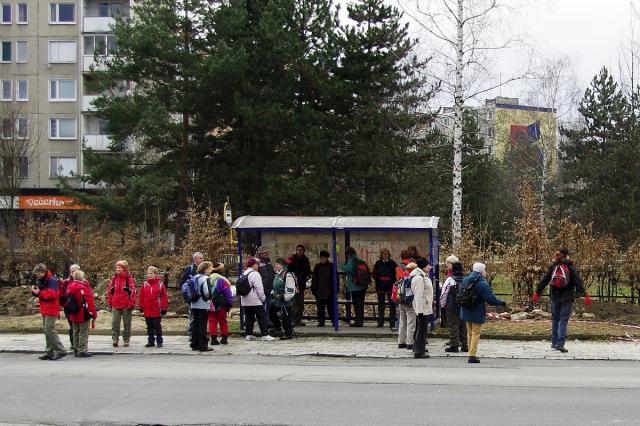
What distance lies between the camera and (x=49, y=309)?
13984mm

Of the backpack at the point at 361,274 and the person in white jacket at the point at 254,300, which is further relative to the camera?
the backpack at the point at 361,274

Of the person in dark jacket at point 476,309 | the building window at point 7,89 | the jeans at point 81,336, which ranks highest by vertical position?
the building window at point 7,89

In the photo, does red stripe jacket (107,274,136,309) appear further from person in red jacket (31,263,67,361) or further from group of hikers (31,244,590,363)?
person in red jacket (31,263,67,361)

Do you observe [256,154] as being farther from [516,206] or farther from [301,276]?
[516,206]

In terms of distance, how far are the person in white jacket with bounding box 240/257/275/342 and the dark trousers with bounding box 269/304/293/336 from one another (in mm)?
416

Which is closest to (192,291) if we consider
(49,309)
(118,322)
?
(118,322)

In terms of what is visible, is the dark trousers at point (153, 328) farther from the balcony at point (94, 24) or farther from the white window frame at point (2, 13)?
the white window frame at point (2, 13)

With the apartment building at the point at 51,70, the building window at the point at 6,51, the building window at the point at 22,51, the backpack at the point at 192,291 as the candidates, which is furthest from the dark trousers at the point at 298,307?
the building window at the point at 6,51

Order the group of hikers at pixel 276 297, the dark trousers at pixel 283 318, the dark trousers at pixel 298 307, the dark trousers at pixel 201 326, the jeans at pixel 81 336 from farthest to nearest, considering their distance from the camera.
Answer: the dark trousers at pixel 298 307, the dark trousers at pixel 283 318, the dark trousers at pixel 201 326, the jeans at pixel 81 336, the group of hikers at pixel 276 297

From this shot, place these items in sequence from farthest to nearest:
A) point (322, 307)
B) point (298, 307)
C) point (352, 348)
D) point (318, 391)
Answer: point (298, 307) → point (322, 307) → point (352, 348) → point (318, 391)

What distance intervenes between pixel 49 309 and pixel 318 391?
19.5ft

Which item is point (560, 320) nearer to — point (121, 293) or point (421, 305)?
point (421, 305)

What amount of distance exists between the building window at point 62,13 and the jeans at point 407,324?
4786 centimetres

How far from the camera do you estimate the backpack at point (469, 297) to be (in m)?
12.9
